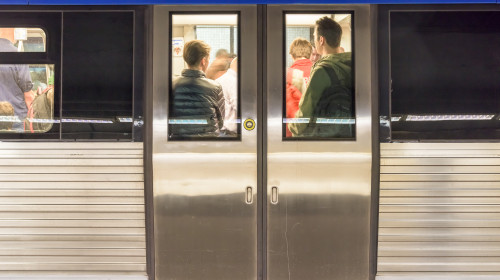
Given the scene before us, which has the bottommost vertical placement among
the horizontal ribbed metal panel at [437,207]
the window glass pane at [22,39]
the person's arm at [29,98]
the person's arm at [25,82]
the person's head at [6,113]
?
the horizontal ribbed metal panel at [437,207]

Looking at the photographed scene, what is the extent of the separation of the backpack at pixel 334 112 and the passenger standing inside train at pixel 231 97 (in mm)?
608

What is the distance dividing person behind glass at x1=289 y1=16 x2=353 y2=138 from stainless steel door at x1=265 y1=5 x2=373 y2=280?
0.07 meters

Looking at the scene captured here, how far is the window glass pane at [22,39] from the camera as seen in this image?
3.52 meters

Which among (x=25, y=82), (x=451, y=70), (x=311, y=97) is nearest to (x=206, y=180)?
(x=311, y=97)

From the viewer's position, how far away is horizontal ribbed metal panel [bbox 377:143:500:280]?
3.51m

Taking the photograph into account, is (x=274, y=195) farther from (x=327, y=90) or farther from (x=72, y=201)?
(x=72, y=201)

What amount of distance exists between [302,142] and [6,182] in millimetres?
2269

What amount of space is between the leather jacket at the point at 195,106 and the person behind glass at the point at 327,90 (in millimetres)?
587

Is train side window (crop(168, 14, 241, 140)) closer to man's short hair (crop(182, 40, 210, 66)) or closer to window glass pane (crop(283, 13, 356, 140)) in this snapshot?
man's short hair (crop(182, 40, 210, 66))

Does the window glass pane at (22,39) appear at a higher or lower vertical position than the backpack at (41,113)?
higher

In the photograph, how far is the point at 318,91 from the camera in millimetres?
3559

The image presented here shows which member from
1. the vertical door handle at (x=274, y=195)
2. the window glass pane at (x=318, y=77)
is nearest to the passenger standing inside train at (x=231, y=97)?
the window glass pane at (x=318, y=77)

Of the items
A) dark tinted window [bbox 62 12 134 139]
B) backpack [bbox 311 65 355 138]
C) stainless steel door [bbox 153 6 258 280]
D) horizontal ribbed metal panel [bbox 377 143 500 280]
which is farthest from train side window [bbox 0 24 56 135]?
horizontal ribbed metal panel [bbox 377 143 500 280]

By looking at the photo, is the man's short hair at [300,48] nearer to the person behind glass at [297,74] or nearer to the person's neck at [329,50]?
the person behind glass at [297,74]
